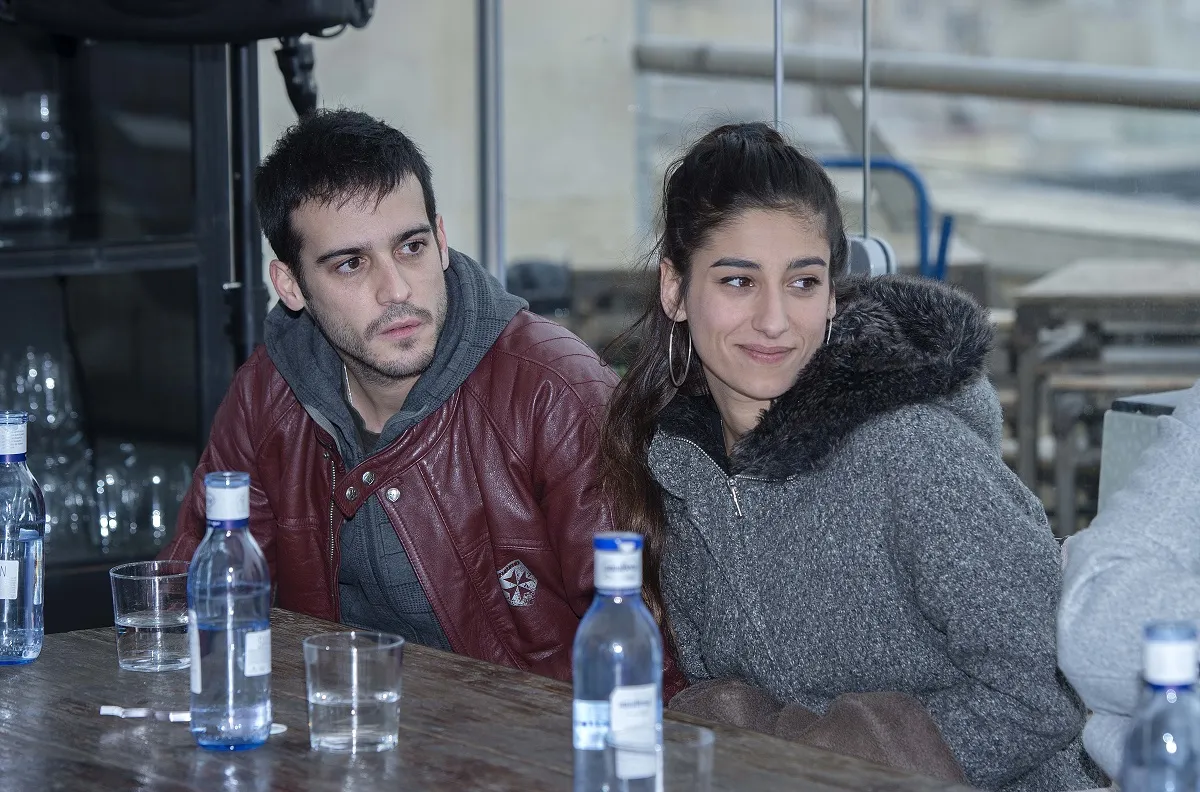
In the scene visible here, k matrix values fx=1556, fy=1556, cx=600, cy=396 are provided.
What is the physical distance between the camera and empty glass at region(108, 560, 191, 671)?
1.63m

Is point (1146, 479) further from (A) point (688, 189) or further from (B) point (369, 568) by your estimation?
(B) point (369, 568)

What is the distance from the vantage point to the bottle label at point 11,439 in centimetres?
166

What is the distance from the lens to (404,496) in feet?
6.69

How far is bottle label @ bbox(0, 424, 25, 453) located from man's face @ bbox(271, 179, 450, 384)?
53 centimetres

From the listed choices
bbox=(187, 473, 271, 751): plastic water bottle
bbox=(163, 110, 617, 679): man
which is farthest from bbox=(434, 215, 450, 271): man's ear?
bbox=(187, 473, 271, 751): plastic water bottle

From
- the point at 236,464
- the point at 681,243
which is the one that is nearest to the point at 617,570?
the point at 681,243

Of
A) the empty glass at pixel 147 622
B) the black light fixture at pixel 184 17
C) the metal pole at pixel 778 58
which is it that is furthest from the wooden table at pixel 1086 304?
the empty glass at pixel 147 622

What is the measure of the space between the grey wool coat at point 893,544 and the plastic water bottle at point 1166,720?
505mm

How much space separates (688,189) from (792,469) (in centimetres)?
38

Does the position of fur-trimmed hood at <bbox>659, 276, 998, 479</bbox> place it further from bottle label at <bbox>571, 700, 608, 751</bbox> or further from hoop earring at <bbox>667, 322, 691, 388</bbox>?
bottle label at <bbox>571, 700, 608, 751</bbox>

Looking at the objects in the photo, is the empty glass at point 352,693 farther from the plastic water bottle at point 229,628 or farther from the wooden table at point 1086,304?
the wooden table at point 1086,304

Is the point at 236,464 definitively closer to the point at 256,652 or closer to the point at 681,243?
the point at 681,243

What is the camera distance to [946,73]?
3.90m

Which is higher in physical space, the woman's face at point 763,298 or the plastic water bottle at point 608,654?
the woman's face at point 763,298
